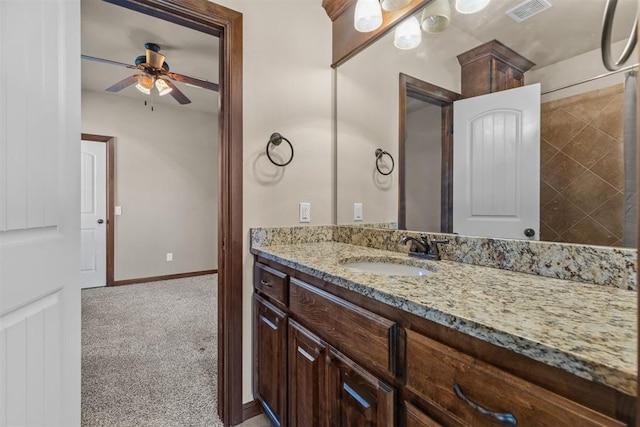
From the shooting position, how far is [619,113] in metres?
0.87

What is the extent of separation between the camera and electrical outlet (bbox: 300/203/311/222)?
6.07 ft

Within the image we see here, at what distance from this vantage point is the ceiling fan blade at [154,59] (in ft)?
8.72

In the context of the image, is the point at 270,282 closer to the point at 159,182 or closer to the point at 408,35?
the point at 408,35

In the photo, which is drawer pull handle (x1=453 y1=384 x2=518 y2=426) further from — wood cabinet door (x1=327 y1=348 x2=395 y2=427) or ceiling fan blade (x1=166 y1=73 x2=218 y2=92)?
ceiling fan blade (x1=166 y1=73 x2=218 y2=92)

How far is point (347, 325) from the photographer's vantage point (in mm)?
954

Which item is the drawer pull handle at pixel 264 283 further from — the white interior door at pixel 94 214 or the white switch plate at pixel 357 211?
the white interior door at pixel 94 214

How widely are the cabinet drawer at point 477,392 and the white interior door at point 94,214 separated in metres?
4.58

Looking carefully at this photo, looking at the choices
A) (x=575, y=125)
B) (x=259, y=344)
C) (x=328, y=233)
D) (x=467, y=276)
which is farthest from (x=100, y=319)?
(x=575, y=125)

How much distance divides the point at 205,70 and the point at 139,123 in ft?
5.13

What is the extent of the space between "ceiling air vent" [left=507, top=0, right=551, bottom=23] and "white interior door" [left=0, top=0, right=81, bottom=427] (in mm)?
1569

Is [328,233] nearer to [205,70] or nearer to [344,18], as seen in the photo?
[344,18]

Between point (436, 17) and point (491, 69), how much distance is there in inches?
17.4

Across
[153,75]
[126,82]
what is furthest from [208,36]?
[126,82]

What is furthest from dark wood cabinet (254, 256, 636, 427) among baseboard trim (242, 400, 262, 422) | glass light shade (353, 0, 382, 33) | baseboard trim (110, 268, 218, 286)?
baseboard trim (110, 268, 218, 286)
